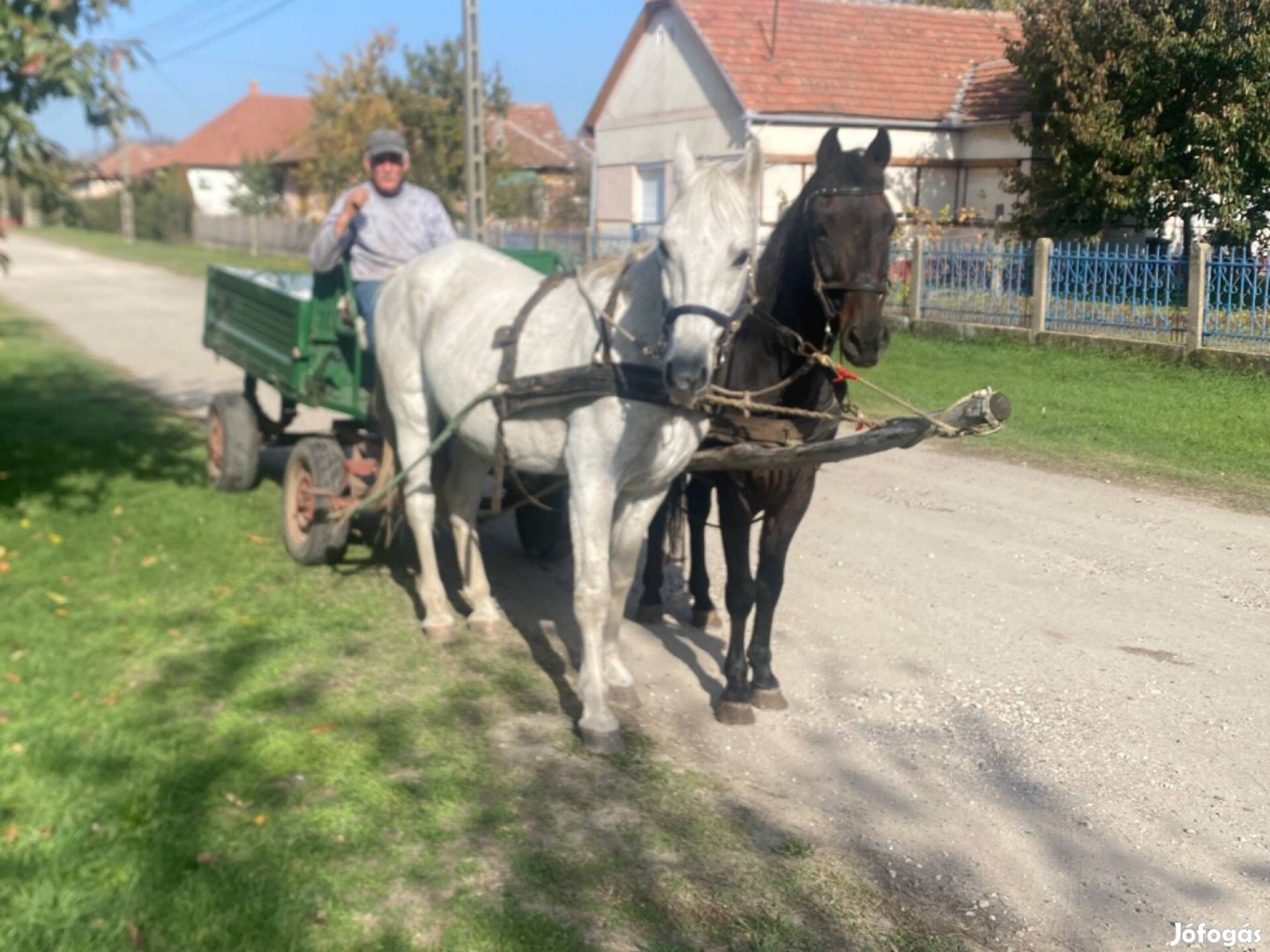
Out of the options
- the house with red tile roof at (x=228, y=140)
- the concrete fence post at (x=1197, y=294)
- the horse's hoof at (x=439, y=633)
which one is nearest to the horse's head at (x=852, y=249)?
the horse's hoof at (x=439, y=633)

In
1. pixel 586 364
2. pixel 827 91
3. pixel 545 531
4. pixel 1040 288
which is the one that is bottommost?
pixel 545 531

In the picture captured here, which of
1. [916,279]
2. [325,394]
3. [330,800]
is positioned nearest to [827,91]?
[916,279]

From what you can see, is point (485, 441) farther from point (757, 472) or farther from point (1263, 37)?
point (1263, 37)

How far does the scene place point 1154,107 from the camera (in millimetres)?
16031

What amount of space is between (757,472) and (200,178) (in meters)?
66.3

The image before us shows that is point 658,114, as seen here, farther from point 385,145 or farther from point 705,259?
point 705,259

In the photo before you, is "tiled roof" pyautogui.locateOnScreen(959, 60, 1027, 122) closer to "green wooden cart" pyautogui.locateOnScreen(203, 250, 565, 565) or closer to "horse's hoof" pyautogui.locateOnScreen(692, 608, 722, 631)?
"green wooden cart" pyautogui.locateOnScreen(203, 250, 565, 565)

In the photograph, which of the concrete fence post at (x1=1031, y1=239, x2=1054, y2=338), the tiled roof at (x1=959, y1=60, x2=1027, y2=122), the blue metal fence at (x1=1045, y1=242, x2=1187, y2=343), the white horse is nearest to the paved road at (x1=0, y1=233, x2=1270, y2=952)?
the white horse

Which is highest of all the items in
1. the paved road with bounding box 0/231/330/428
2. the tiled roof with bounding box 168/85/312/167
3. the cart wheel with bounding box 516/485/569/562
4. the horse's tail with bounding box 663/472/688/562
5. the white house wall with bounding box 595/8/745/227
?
the tiled roof with bounding box 168/85/312/167

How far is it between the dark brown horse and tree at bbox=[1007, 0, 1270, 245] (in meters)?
12.2

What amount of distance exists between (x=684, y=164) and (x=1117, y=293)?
35.6 feet

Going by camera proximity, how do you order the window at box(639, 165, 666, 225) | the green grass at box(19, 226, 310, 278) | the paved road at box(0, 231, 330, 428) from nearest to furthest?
the paved road at box(0, 231, 330, 428)
the window at box(639, 165, 666, 225)
the green grass at box(19, 226, 310, 278)

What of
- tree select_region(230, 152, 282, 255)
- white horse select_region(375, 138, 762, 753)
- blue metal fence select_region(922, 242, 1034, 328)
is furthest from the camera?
tree select_region(230, 152, 282, 255)

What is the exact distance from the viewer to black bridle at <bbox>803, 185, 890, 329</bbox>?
4.48 meters
